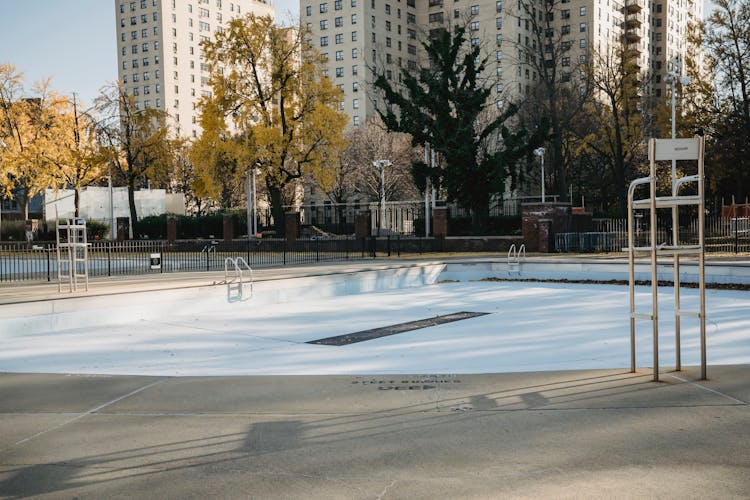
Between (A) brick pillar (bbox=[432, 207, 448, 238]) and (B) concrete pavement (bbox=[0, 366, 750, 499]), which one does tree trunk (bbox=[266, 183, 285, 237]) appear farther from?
(B) concrete pavement (bbox=[0, 366, 750, 499])

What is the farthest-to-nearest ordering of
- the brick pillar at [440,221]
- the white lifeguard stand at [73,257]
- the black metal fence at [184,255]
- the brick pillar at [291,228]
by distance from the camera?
the brick pillar at [291,228] < the brick pillar at [440,221] < the black metal fence at [184,255] < the white lifeguard stand at [73,257]

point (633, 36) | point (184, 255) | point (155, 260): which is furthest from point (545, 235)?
point (633, 36)

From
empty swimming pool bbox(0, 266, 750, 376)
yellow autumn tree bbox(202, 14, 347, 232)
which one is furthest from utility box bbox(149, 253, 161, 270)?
yellow autumn tree bbox(202, 14, 347, 232)

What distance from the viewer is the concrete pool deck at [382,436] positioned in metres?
4.76

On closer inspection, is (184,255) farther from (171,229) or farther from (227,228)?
(171,229)

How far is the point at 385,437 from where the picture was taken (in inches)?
229

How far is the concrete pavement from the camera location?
15.6 ft

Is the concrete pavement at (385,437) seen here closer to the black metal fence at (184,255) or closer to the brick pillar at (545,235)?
the black metal fence at (184,255)

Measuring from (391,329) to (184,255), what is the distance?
26551 mm

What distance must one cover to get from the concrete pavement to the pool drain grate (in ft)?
11.4

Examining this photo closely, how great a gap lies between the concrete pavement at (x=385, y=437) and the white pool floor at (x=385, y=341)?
1197mm

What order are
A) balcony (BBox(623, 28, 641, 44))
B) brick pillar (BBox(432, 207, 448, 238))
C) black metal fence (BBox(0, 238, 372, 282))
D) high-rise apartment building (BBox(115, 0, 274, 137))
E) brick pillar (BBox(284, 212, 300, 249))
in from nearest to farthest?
black metal fence (BBox(0, 238, 372, 282)) → brick pillar (BBox(432, 207, 448, 238)) → brick pillar (BBox(284, 212, 300, 249)) → balcony (BBox(623, 28, 641, 44)) → high-rise apartment building (BBox(115, 0, 274, 137))

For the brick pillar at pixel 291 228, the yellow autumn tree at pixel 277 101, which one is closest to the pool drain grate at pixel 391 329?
the brick pillar at pixel 291 228

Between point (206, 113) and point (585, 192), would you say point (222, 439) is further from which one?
point (585, 192)
